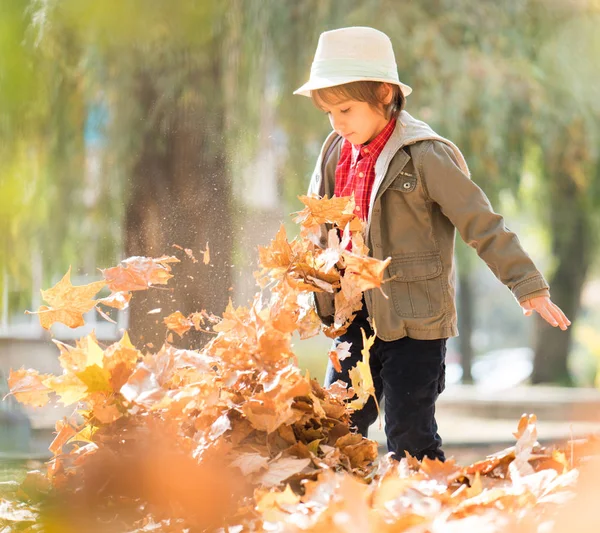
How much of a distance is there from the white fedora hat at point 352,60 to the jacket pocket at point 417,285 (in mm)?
413

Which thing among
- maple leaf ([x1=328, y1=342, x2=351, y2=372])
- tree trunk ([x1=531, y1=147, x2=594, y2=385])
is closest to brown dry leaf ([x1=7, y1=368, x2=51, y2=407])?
maple leaf ([x1=328, y1=342, x2=351, y2=372])

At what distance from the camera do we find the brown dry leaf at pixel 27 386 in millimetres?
1568

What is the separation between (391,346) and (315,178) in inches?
19.5

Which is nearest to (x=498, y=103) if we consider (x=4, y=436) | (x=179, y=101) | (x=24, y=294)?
(x=179, y=101)

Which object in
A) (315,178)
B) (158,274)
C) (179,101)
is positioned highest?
(179,101)

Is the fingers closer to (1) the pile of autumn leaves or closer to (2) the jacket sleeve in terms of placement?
(2) the jacket sleeve

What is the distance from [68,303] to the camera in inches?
64.3

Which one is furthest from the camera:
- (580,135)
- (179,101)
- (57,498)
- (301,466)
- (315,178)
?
(580,135)

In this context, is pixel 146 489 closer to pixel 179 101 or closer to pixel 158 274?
pixel 158 274

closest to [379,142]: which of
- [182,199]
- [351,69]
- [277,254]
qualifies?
[351,69]

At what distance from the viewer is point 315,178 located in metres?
2.26

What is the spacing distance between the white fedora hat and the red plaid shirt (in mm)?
143

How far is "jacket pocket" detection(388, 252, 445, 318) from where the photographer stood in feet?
6.56

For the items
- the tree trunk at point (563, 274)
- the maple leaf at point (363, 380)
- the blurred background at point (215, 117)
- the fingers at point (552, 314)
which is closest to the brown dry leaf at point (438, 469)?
the maple leaf at point (363, 380)
